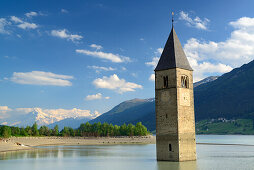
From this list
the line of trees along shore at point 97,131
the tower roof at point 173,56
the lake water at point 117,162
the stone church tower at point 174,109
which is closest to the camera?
the lake water at point 117,162

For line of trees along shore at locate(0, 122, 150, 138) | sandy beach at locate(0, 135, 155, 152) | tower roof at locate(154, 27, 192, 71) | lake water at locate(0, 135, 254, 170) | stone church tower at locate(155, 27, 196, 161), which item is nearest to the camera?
lake water at locate(0, 135, 254, 170)

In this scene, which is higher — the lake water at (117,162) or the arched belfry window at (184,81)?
the arched belfry window at (184,81)

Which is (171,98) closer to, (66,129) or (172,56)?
(172,56)

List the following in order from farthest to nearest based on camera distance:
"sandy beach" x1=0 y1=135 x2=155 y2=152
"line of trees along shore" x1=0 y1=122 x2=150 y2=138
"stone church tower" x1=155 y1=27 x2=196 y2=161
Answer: "line of trees along shore" x1=0 y1=122 x2=150 y2=138, "sandy beach" x1=0 y1=135 x2=155 y2=152, "stone church tower" x1=155 y1=27 x2=196 y2=161

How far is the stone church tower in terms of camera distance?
173 ft

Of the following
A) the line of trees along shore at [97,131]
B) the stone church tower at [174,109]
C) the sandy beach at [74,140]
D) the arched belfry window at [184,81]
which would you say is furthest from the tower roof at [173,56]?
the line of trees along shore at [97,131]

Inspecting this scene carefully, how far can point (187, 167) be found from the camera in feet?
155

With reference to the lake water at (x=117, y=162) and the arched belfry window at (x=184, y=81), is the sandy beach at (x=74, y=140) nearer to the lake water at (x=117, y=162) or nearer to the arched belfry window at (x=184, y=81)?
the lake water at (x=117, y=162)

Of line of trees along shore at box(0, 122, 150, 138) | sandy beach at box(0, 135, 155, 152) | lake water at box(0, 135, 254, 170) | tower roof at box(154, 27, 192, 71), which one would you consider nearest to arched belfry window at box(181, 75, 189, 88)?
tower roof at box(154, 27, 192, 71)

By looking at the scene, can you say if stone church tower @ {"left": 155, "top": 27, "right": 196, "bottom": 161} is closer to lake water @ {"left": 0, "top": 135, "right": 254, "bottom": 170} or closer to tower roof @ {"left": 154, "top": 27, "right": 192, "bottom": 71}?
tower roof @ {"left": 154, "top": 27, "right": 192, "bottom": 71}

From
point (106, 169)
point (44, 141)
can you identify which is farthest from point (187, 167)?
point (44, 141)

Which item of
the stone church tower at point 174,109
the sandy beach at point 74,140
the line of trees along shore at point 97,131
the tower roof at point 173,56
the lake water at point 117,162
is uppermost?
the tower roof at point 173,56

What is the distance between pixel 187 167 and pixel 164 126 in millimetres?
9137

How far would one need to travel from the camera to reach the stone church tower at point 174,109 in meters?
52.9
